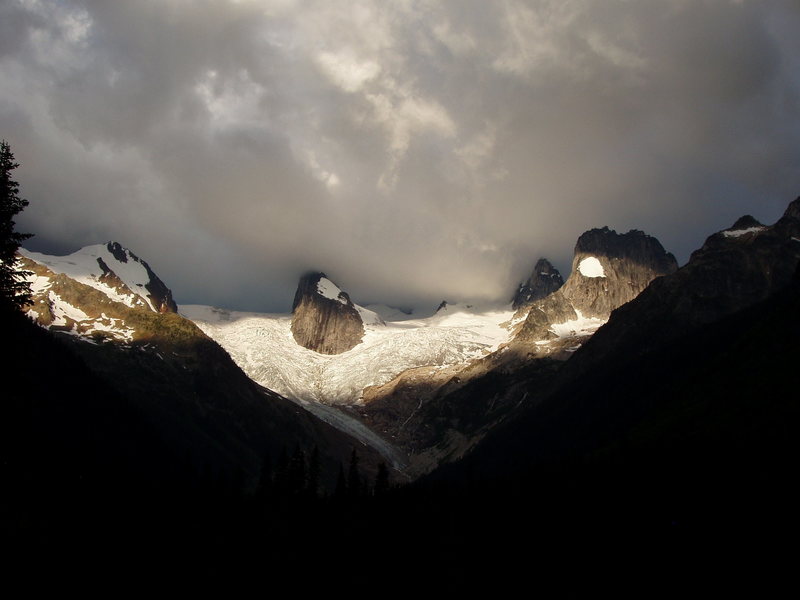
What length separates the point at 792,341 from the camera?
17475 cm

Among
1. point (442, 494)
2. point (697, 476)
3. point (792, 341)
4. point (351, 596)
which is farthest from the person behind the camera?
point (792, 341)

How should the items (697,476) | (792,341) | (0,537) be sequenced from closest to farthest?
(0,537) → (697,476) → (792,341)

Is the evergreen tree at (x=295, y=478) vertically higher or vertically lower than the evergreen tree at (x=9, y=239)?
lower

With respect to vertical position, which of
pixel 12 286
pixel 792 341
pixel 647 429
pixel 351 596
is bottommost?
pixel 351 596

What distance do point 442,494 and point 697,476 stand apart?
176 ft

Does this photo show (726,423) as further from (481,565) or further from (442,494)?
(481,565)

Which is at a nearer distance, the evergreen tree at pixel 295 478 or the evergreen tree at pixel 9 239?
the evergreen tree at pixel 9 239

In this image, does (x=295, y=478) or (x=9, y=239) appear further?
(x=295, y=478)

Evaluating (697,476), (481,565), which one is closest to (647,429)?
(697,476)

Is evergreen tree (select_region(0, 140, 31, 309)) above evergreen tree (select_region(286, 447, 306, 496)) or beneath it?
above

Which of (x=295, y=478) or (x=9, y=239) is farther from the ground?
(x=9, y=239)

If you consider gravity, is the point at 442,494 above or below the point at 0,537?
above

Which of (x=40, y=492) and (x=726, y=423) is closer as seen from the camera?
(x=40, y=492)

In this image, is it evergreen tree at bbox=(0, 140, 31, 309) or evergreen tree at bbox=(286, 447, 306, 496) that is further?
evergreen tree at bbox=(286, 447, 306, 496)
